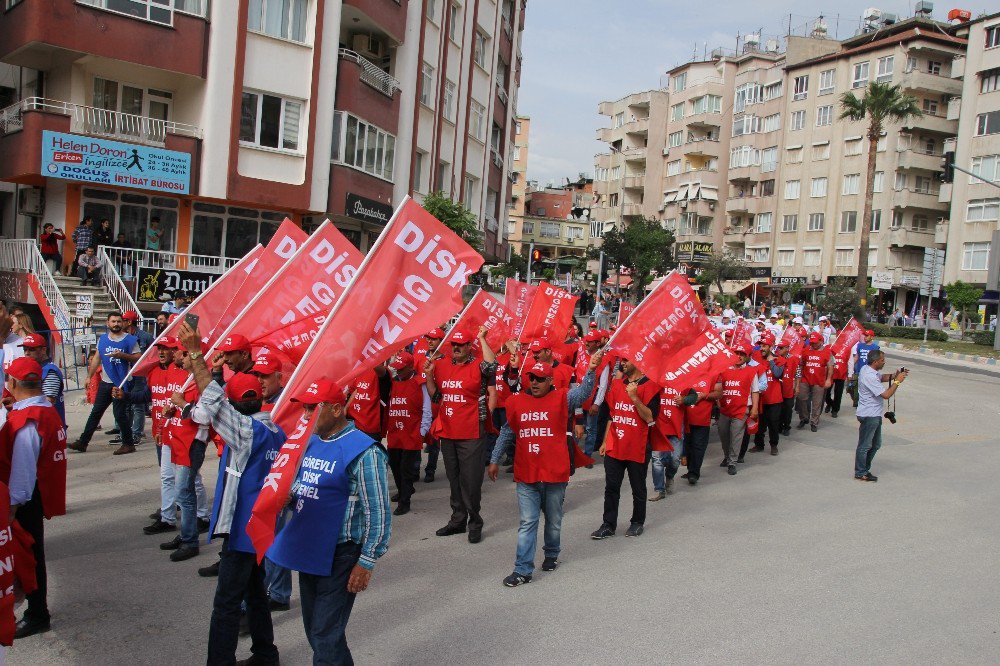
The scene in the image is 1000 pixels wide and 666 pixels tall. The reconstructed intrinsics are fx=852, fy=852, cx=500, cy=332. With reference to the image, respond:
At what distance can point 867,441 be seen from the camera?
11.6m

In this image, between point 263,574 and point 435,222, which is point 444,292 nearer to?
point 435,222

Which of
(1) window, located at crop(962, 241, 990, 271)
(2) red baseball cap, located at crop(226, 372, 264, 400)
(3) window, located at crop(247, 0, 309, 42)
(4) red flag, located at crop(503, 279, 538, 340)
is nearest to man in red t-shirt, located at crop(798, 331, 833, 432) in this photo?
(4) red flag, located at crop(503, 279, 538, 340)

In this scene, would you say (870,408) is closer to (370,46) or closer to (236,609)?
(236,609)

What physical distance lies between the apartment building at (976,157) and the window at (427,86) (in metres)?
36.8

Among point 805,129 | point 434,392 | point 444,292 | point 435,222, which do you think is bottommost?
point 434,392

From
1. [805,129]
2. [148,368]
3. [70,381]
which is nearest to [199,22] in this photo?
[70,381]

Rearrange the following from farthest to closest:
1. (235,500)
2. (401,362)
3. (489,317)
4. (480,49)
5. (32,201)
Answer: (480,49), (32,201), (489,317), (401,362), (235,500)

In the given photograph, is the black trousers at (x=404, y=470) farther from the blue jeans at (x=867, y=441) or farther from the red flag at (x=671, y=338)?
the blue jeans at (x=867, y=441)

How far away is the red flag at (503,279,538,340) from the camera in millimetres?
14664

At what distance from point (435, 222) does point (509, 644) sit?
306 centimetres

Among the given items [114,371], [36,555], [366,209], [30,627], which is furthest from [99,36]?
[30,627]

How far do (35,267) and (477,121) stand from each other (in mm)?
19783

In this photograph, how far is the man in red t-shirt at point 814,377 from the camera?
52.1 ft

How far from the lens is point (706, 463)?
12930mm
